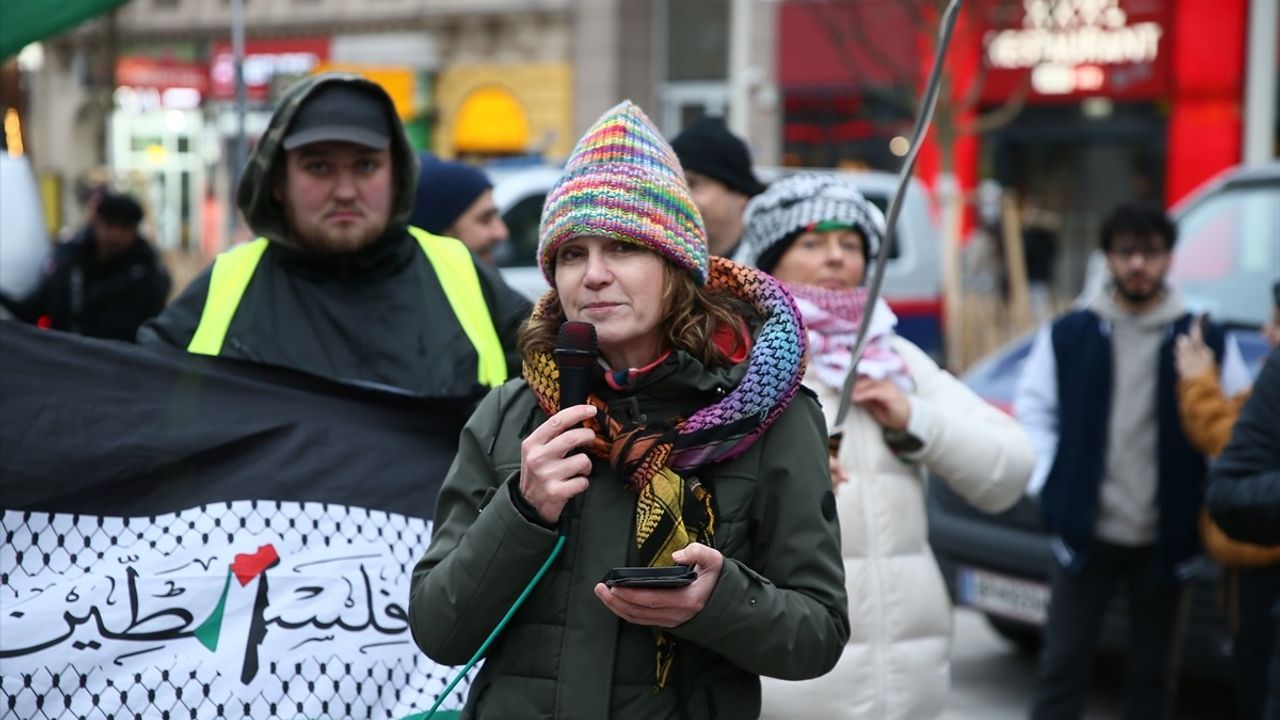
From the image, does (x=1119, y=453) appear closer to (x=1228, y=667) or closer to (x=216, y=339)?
(x=1228, y=667)

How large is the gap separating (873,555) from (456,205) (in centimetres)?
249

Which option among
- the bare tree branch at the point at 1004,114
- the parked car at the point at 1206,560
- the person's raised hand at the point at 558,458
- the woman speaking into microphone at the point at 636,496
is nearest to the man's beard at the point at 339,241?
the woman speaking into microphone at the point at 636,496

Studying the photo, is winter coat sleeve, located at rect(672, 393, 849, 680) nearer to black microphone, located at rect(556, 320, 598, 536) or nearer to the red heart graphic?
black microphone, located at rect(556, 320, 598, 536)

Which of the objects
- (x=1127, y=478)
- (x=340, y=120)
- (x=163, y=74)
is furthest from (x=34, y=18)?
(x=163, y=74)

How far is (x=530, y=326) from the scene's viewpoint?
2.38m

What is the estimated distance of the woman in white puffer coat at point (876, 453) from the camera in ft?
10.8

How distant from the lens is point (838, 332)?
11.8ft

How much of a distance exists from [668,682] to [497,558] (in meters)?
0.32

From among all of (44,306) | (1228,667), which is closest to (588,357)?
(1228,667)

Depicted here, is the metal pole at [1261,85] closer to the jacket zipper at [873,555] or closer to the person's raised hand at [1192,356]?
the person's raised hand at [1192,356]

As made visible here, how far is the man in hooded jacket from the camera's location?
3.36m

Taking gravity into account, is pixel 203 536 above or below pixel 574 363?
below

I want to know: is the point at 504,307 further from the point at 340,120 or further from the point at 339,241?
the point at 340,120

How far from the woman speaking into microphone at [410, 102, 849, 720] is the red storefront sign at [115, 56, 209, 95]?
1141 inches
